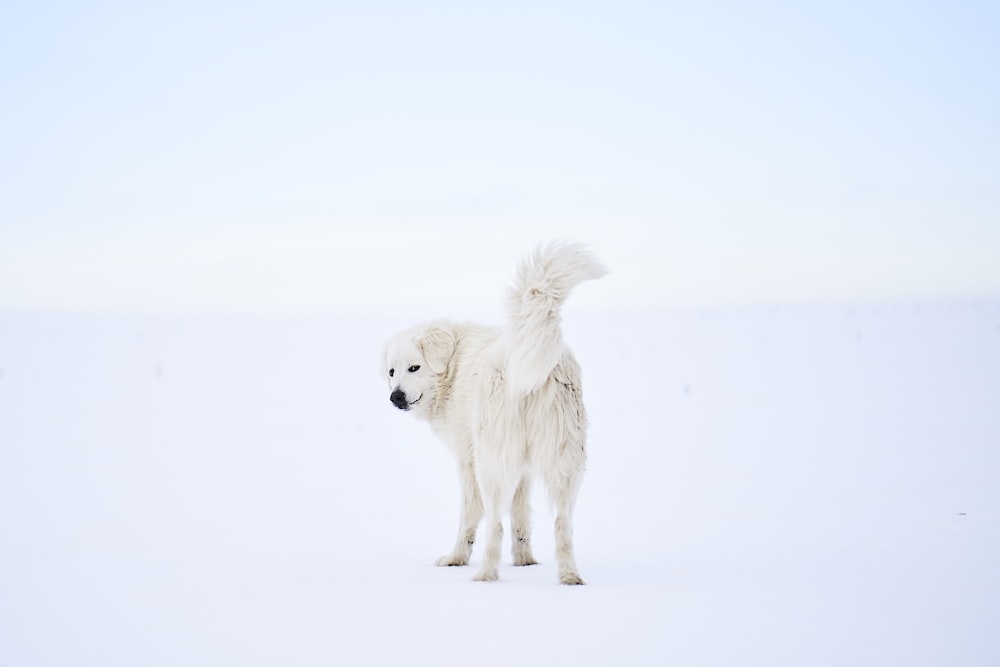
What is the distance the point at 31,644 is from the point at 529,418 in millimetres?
3081

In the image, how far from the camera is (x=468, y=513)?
6539 mm

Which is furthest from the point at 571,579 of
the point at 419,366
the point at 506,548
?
the point at 506,548

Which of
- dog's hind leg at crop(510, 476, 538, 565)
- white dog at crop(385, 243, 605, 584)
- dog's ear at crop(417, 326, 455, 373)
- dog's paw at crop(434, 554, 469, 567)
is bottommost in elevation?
dog's paw at crop(434, 554, 469, 567)

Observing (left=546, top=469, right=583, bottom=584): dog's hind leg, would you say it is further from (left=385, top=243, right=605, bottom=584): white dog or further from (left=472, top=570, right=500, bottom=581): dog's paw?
(left=472, top=570, right=500, bottom=581): dog's paw

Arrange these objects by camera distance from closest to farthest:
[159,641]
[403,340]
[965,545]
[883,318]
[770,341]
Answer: [159,641], [965,545], [403,340], [770,341], [883,318]

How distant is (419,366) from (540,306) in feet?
6.02

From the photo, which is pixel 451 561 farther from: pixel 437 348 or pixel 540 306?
pixel 540 306

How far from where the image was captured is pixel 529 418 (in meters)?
5.52

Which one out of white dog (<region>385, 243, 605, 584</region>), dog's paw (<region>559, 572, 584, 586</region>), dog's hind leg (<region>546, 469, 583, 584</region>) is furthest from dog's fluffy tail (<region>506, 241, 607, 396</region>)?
dog's paw (<region>559, 572, 584, 586</region>)

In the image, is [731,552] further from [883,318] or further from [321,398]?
[883,318]

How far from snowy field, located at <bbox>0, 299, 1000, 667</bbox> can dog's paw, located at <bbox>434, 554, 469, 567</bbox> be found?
187 mm

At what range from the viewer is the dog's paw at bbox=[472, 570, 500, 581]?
5.48 m

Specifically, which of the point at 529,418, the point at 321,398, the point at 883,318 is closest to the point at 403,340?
the point at 529,418

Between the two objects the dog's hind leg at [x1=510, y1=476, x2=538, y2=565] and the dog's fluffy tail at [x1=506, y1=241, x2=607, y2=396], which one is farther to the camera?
the dog's hind leg at [x1=510, y1=476, x2=538, y2=565]
